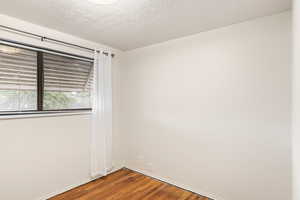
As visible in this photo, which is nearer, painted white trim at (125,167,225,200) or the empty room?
the empty room

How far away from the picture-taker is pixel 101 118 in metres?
2.70

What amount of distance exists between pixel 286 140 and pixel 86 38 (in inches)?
116

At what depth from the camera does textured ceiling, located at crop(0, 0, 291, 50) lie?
5.28 ft

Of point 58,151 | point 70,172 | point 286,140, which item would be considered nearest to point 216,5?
point 286,140

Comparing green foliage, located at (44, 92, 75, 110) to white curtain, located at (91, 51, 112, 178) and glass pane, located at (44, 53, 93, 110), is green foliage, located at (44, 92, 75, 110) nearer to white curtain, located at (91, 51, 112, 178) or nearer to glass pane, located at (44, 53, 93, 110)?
glass pane, located at (44, 53, 93, 110)

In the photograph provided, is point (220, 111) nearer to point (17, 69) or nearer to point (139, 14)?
point (139, 14)

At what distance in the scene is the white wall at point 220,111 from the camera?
173 cm

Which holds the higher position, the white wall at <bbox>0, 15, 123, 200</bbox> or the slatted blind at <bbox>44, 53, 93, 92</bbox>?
the slatted blind at <bbox>44, 53, 93, 92</bbox>

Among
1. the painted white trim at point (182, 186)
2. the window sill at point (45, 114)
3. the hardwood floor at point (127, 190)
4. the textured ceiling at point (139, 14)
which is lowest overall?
the hardwood floor at point (127, 190)

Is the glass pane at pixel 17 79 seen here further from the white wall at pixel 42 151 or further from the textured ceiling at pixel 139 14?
the textured ceiling at pixel 139 14

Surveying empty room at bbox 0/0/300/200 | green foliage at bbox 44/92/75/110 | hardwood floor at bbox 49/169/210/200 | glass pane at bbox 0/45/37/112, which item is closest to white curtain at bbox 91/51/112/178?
empty room at bbox 0/0/300/200

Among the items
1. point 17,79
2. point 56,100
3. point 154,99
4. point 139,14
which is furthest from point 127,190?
point 139,14

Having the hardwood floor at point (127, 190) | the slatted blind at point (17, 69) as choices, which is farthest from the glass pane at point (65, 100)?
the hardwood floor at point (127, 190)

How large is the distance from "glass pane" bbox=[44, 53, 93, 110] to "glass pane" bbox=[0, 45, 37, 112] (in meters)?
0.15
